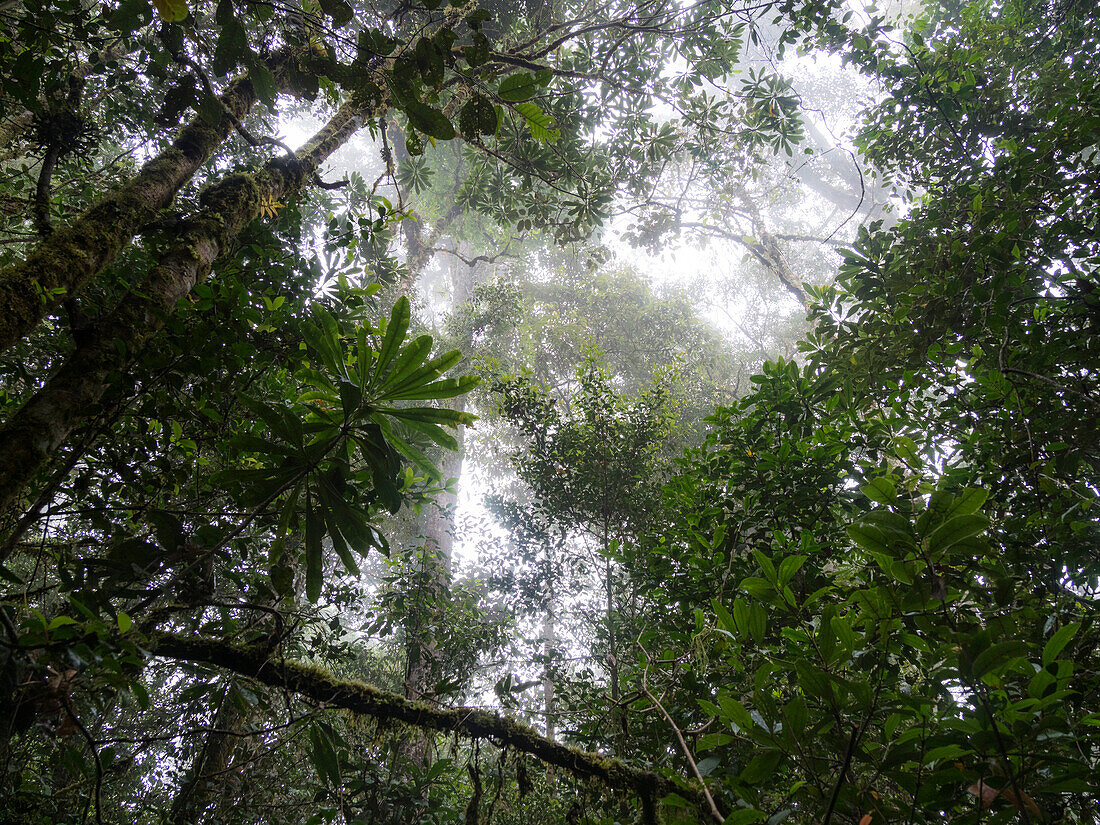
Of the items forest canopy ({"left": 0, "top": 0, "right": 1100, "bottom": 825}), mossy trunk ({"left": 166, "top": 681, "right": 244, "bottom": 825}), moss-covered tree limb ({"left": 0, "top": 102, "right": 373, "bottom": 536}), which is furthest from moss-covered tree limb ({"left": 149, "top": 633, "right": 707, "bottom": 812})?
moss-covered tree limb ({"left": 0, "top": 102, "right": 373, "bottom": 536})

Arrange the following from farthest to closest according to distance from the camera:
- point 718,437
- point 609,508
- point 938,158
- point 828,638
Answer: point 609,508 < point 938,158 < point 718,437 < point 828,638

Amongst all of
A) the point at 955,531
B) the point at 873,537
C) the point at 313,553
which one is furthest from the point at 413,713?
the point at 955,531

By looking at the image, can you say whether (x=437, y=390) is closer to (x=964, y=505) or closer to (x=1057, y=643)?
(x=964, y=505)

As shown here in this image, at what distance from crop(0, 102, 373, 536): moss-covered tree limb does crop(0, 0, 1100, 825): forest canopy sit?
0.5 inches

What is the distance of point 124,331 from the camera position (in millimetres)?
1729

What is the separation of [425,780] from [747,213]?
12.2 m

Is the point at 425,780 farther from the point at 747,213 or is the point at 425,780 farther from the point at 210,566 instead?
the point at 747,213

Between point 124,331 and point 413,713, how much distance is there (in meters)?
1.72

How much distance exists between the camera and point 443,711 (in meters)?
1.81

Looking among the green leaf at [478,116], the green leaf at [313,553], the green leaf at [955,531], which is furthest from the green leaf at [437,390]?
the green leaf at [955,531]

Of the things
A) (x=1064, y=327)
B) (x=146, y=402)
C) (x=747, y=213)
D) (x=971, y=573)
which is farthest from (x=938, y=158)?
(x=747, y=213)

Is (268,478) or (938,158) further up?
(938,158)

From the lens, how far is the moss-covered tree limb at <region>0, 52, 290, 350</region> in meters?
1.65

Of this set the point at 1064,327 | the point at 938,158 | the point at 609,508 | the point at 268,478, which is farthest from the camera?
the point at 609,508
